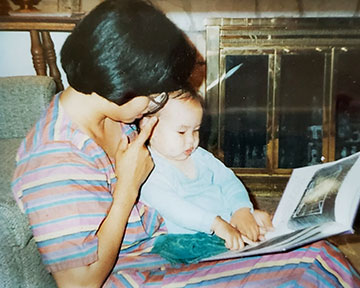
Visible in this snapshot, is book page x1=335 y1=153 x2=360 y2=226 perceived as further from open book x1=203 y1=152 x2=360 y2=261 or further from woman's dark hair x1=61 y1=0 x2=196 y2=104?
woman's dark hair x1=61 y1=0 x2=196 y2=104

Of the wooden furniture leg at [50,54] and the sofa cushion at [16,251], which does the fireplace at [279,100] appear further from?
the sofa cushion at [16,251]

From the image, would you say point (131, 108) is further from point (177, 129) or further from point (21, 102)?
point (21, 102)

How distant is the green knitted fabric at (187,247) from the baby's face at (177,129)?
177mm

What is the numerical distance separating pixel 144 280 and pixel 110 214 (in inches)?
4.4

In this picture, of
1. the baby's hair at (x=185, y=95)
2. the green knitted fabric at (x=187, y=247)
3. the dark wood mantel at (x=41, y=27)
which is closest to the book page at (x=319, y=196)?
the green knitted fabric at (x=187, y=247)

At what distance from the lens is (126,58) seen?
1.84 feet

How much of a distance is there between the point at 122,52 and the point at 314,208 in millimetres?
364

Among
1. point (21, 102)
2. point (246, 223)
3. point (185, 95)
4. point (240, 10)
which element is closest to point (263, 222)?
point (246, 223)

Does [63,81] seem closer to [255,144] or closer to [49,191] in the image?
[49,191]

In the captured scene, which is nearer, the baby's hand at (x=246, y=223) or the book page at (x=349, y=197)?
the book page at (x=349, y=197)

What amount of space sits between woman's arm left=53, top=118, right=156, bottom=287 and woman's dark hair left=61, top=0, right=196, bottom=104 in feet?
0.32

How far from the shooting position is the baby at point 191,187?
74 cm

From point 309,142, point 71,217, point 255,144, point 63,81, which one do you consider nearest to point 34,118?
point 63,81

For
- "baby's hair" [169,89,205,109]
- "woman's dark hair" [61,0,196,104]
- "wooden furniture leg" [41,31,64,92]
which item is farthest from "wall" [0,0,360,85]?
"woman's dark hair" [61,0,196,104]
